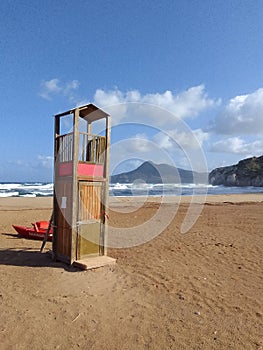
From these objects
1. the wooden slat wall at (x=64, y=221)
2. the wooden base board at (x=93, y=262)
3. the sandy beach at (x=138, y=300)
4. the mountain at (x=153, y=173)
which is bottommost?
the sandy beach at (x=138, y=300)

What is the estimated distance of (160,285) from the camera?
21.6ft

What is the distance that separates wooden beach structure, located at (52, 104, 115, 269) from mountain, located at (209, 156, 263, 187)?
80.1 meters

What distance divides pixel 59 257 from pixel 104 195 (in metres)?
2.04

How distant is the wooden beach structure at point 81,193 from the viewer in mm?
7809

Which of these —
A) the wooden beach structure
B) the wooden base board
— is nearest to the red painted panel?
Result: the wooden beach structure

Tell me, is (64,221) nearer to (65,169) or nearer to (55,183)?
(55,183)

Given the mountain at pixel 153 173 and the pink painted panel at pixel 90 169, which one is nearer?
the pink painted panel at pixel 90 169

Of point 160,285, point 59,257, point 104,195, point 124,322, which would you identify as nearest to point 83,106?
point 104,195

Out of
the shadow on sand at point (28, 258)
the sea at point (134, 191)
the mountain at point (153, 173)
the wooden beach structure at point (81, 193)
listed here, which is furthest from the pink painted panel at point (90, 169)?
the sea at point (134, 191)

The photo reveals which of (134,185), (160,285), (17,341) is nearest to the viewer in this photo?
(17,341)

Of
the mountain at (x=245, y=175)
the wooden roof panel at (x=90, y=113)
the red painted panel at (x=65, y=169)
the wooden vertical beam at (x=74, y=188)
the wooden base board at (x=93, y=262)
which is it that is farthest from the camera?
the mountain at (x=245, y=175)

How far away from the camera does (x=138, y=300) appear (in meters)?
5.77

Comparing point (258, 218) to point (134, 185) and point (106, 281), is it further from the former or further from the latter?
point (134, 185)

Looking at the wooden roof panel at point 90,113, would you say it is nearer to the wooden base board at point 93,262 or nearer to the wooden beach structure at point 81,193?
the wooden beach structure at point 81,193
